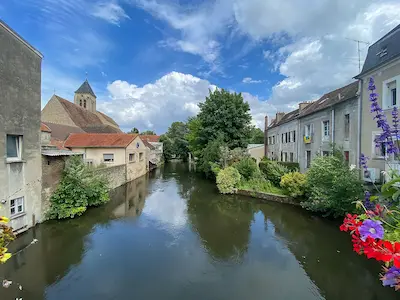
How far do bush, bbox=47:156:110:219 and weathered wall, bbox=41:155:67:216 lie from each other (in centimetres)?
24

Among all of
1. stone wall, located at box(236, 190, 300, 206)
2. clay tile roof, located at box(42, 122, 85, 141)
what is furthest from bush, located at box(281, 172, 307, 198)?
clay tile roof, located at box(42, 122, 85, 141)

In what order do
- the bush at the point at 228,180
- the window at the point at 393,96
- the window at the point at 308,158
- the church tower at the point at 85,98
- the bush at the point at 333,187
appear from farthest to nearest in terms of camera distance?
the church tower at the point at 85,98 < the window at the point at 308,158 < the bush at the point at 228,180 < the bush at the point at 333,187 < the window at the point at 393,96

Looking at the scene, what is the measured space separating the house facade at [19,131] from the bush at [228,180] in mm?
13470

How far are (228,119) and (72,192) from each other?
20520 millimetres

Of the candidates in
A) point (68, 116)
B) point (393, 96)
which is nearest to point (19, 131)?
point (393, 96)

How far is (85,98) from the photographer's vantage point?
50656 mm

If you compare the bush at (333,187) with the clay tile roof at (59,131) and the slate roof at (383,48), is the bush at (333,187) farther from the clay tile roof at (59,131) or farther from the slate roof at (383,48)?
the clay tile roof at (59,131)

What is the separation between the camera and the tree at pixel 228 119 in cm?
2947

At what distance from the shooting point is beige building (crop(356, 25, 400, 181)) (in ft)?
38.5

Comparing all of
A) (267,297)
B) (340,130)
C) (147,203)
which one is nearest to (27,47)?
(147,203)

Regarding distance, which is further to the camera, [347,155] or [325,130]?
[325,130]

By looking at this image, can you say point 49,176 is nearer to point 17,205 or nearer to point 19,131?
point 17,205

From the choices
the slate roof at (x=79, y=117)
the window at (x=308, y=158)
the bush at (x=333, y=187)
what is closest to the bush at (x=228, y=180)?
the window at (x=308, y=158)

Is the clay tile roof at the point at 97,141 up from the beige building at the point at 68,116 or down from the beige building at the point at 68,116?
down
